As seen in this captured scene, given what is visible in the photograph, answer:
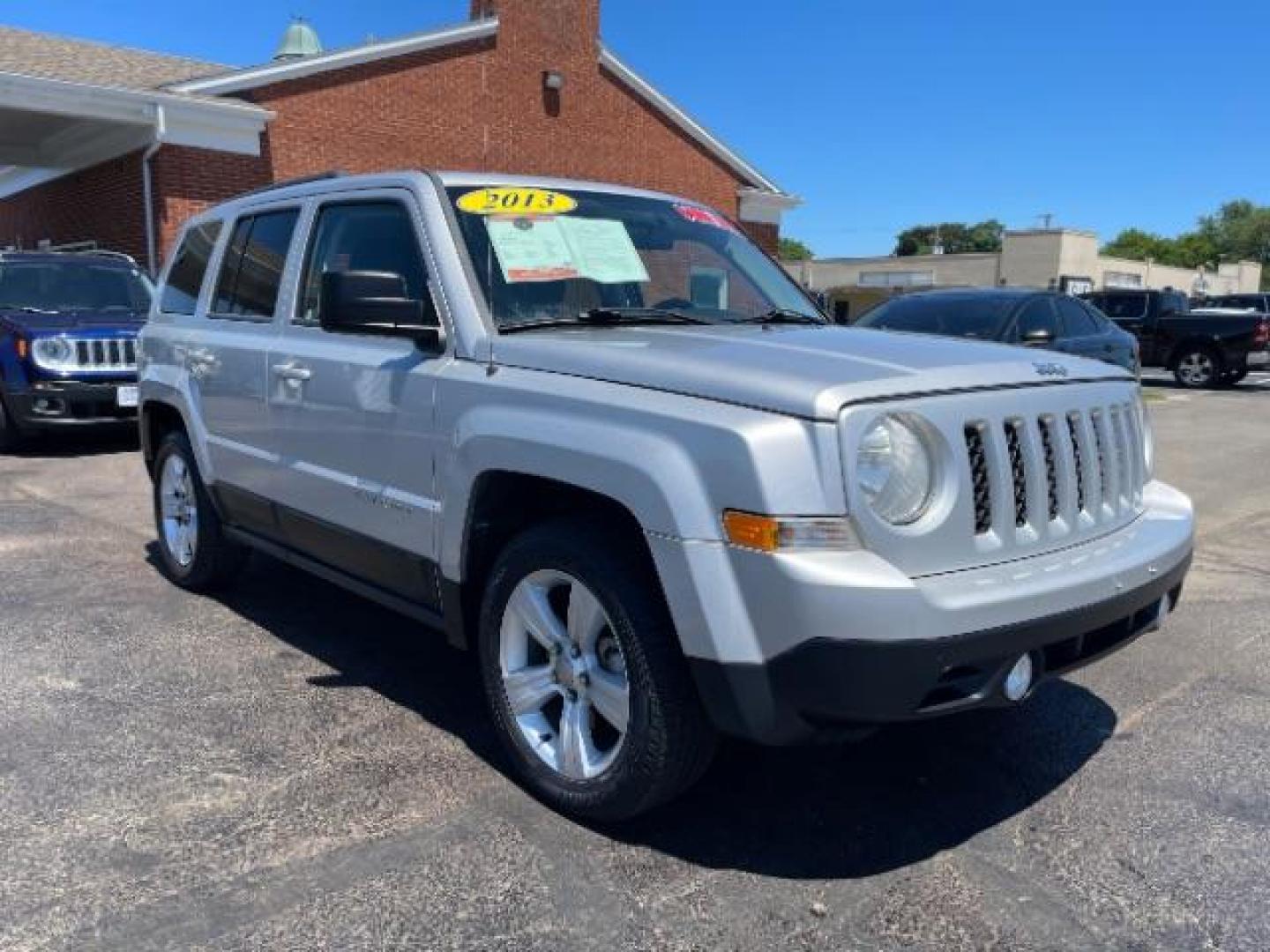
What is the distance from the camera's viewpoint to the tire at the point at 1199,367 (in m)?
20.1

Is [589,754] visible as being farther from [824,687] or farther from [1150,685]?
[1150,685]

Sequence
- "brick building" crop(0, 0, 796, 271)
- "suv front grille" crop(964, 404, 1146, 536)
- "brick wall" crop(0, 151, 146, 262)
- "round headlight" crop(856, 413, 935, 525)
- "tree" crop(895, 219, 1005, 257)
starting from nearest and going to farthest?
"round headlight" crop(856, 413, 935, 525) < "suv front grille" crop(964, 404, 1146, 536) < "brick building" crop(0, 0, 796, 271) < "brick wall" crop(0, 151, 146, 262) < "tree" crop(895, 219, 1005, 257)

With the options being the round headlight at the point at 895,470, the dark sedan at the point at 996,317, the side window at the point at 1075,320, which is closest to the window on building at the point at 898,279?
the side window at the point at 1075,320

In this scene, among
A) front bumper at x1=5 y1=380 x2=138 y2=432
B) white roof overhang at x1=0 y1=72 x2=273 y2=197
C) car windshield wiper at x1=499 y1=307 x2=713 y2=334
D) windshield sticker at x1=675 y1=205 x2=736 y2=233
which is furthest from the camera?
white roof overhang at x1=0 y1=72 x2=273 y2=197

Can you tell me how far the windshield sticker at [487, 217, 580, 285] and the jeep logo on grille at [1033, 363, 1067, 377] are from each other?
1.50 metres

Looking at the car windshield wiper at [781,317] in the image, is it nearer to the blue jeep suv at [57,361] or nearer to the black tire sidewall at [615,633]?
the black tire sidewall at [615,633]

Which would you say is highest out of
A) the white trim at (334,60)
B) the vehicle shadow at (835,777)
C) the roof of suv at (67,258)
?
the white trim at (334,60)

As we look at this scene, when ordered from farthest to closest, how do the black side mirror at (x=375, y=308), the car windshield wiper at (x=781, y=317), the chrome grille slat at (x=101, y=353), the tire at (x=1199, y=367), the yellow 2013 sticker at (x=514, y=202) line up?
1. the tire at (x=1199, y=367)
2. the chrome grille slat at (x=101, y=353)
3. the car windshield wiper at (x=781, y=317)
4. the yellow 2013 sticker at (x=514, y=202)
5. the black side mirror at (x=375, y=308)

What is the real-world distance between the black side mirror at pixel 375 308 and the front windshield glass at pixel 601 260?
9.0 inches

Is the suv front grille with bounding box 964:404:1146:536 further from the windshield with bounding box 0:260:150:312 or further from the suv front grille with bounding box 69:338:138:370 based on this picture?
the windshield with bounding box 0:260:150:312

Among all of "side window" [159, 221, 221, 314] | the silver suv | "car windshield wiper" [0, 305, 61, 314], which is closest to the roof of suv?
"car windshield wiper" [0, 305, 61, 314]

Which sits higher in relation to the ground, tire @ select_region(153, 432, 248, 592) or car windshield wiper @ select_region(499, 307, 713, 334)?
car windshield wiper @ select_region(499, 307, 713, 334)

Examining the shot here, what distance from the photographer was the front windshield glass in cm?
359

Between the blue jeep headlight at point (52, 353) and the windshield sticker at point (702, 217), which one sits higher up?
the windshield sticker at point (702, 217)
